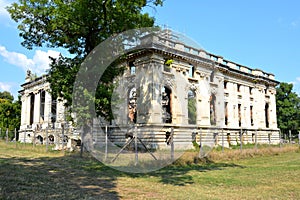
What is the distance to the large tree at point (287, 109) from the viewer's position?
50.7 m

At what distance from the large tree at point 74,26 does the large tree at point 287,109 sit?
42505 mm

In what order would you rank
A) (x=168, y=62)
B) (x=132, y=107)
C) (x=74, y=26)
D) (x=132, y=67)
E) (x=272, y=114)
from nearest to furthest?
(x=74, y=26) → (x=168, y=62) → (x=132, y=107) → (x=132, y=67) → (x=272, y=114)

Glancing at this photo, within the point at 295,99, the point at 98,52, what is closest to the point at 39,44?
the point at 98,52

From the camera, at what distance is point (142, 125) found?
23.8m

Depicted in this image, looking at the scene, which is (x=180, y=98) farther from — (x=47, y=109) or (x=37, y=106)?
(x=37, y=106)

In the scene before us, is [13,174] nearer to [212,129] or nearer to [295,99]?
[212,129]

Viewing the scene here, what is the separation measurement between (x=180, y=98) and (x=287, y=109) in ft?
110

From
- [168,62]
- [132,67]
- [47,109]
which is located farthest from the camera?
[47,109]

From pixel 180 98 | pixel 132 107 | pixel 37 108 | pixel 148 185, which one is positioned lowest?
pixel 148 185

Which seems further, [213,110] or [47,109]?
[47,109]

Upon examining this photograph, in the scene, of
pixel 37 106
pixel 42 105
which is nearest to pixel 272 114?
pixel 42 105

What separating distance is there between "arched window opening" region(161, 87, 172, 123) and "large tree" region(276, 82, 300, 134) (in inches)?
1302

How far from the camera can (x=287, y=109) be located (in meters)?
51.0

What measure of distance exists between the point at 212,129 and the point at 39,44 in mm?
18611
